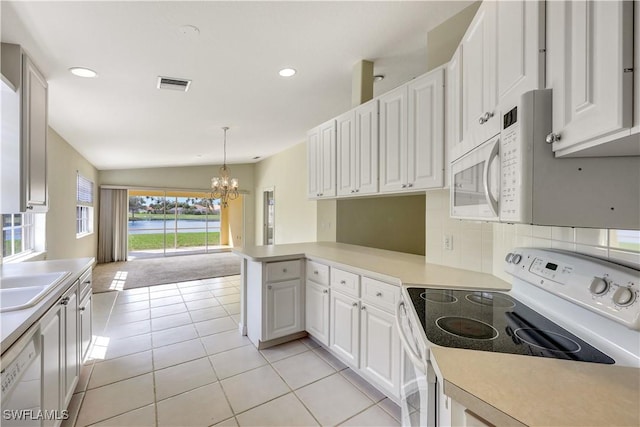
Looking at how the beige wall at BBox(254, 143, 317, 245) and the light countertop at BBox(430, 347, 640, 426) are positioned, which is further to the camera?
the beige wall at BBox(254, 143, 317, 245)

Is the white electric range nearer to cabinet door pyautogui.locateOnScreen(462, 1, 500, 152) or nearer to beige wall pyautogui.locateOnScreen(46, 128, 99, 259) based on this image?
cabinet door pyautogui.locateOnScreen(462, 1, 500, 152)

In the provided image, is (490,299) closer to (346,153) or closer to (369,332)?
(369,332)

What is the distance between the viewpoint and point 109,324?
3.24 metres

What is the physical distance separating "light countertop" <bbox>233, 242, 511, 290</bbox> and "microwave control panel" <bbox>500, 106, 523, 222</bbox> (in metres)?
0.76

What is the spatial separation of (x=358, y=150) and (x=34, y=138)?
2.49 metres

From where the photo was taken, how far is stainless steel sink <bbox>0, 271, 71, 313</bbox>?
1.42 metres

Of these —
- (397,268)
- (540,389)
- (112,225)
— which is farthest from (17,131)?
(112,225)

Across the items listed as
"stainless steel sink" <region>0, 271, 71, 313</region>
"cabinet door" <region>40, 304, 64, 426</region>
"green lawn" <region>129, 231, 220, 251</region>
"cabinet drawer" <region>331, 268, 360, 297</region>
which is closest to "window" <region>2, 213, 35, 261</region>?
"stainless steel sink" <region>0, 271, 71, 313</region>

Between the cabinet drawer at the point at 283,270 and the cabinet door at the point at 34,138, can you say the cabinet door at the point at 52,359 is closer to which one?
the cabinet door at the point at 34,138

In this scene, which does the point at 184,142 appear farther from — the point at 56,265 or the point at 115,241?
the point at 115,241

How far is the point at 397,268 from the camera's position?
81.0 inches

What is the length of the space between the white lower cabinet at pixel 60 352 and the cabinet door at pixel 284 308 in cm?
138

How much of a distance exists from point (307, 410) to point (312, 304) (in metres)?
0.91

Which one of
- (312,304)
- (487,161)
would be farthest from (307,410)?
(487,161)
